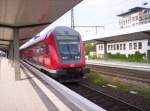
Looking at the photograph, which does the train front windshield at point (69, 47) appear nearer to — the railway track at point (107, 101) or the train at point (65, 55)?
the train at point (65, 55)

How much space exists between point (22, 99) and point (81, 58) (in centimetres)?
839

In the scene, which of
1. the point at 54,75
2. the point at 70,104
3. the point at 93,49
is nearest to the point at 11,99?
the point at 70,104

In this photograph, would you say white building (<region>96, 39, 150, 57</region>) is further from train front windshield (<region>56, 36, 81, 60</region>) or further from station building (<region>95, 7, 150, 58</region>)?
train front windshield (<region>56, 36, 81, 60</region>)

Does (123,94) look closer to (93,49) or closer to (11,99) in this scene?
(11,99)

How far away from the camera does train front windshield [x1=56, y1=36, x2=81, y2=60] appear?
18.6 metres

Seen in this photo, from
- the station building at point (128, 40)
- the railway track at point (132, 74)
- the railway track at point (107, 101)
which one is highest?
the station building at point (128, 40)

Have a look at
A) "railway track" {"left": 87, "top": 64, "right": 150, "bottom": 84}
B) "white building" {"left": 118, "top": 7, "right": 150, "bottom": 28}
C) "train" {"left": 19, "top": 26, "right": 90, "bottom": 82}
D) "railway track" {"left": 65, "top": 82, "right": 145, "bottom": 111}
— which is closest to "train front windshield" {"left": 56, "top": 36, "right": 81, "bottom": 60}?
"train" {"left": 19, "top": 26, "right": 90, "bottom": 82}

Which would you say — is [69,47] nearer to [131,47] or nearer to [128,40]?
[128,40]

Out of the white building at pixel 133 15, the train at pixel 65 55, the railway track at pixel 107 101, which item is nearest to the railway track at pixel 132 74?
the train at pixel 65 55

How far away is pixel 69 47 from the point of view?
18.9m

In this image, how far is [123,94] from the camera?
1478 centimetres

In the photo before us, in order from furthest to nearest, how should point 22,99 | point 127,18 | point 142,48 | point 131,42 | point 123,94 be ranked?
point 127,18 < point 131,42 < point 142,48 < point 123,94 < point 22,99

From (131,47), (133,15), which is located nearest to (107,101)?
(131,47)

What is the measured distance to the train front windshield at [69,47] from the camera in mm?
18578
